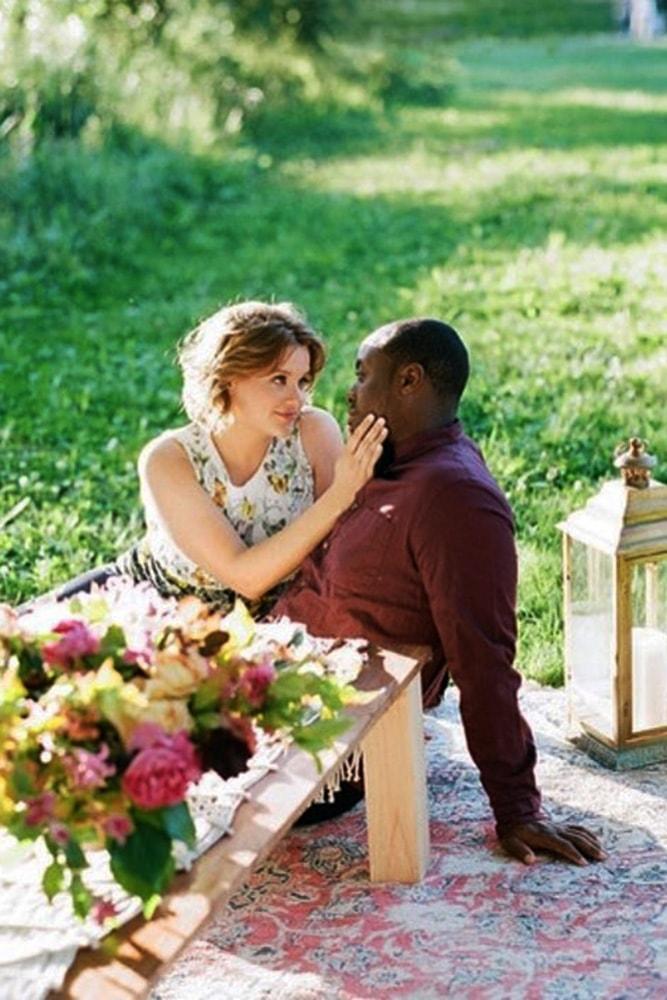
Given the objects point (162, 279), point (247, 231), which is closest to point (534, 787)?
point (162, 279)

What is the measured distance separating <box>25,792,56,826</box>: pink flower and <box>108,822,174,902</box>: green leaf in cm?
10

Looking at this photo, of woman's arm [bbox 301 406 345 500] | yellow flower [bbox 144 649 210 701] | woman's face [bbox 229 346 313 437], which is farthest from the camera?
woman's arm [bbox 301 406 345 500]

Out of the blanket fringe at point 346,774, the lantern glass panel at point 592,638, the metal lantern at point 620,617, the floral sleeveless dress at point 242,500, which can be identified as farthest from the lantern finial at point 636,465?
the blanket fringe at point 346,774

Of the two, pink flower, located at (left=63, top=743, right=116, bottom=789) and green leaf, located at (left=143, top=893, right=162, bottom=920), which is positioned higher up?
pink flower, located at (left=63, top=743, right=116, bottom=789)

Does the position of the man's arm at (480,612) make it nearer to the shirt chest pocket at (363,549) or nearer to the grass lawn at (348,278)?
the shirt chest pocket at (363,549)

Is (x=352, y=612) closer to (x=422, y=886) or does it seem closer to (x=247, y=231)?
(x=422, y=886)

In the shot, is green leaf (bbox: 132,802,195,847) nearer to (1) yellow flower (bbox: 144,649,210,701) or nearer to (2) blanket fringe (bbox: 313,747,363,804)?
(1) yellow flower (bbox: 144,649,210,701)

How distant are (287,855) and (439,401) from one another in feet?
3.23

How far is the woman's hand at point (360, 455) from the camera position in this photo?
12.0 feet

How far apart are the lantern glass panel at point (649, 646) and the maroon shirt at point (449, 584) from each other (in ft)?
1.64

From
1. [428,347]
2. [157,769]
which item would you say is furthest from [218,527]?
[157,769]

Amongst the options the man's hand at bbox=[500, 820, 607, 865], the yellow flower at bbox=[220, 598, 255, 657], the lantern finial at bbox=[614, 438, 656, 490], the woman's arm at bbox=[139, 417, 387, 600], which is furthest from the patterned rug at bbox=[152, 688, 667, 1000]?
the yellow flower at bbox=[220, 598, 255, 657]

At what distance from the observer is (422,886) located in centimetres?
369

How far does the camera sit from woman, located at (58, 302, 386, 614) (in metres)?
3.95
